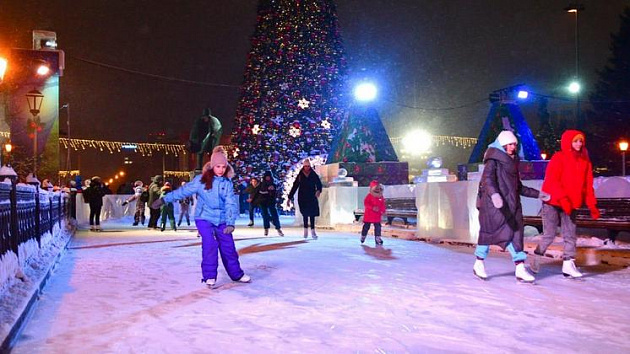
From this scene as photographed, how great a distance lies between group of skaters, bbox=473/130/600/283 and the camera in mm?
7039

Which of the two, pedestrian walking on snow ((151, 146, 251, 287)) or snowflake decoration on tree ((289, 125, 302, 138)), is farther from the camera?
snowflake decoration on tree ((289, 125, 302, 138))

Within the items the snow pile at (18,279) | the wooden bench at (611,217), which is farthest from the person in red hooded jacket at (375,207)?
the snow pile at (18,279)

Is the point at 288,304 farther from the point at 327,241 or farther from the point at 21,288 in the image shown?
the point at 327,241

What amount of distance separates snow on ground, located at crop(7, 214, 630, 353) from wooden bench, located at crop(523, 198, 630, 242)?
1.11 metres

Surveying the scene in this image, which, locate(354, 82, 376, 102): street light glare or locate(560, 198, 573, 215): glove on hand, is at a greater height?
locate(354, 82, 376, 102): street light glare

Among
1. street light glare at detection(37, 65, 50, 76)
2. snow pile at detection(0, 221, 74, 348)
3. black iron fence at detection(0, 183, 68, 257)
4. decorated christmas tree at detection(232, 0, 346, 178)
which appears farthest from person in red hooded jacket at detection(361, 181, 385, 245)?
decorated christmas tree at detection(232, 0, 346, 178)

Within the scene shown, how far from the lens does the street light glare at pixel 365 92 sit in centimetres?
2444

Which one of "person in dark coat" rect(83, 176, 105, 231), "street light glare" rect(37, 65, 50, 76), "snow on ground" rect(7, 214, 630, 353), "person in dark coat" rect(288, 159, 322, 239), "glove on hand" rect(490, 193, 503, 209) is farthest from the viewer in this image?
"street light glare" rect(37, 65, 50, 76)

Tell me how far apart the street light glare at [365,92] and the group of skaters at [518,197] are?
17098 millimetres

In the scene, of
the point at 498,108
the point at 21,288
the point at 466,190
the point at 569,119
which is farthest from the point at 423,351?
the point at 569,119

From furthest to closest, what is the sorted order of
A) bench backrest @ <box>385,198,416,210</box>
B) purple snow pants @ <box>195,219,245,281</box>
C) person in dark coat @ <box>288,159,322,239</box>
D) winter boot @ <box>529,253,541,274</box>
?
bench backrest @ <box>385,198,416,210</box> < person in dark coat @ <box>288,159,322,239</box> < winter boot @ <box>529,253,541,274</box> < purple snow pants @ <box>195,219,245,281</box>

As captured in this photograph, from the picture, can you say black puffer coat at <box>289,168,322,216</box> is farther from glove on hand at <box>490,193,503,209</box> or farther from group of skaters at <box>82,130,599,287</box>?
glove on hand at <box>490,193,503,209</box>

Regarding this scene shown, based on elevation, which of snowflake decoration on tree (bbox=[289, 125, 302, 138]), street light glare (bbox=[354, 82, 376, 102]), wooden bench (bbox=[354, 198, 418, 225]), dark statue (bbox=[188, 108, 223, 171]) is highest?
street light glare (bbox=[354, 82, 376, 102])

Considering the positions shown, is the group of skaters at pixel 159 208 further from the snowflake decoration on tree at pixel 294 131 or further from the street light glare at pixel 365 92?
the snowflake decoration on tree at pixel 294 131
